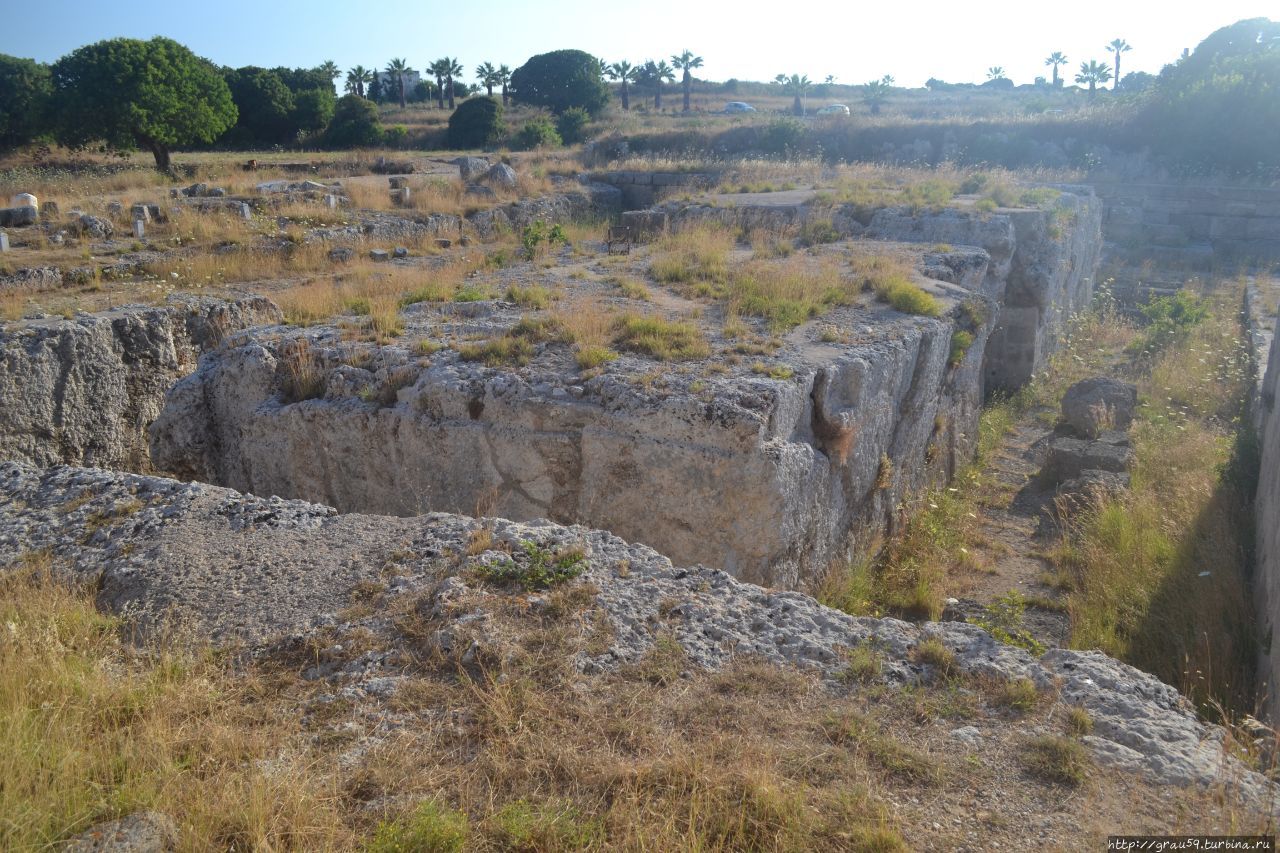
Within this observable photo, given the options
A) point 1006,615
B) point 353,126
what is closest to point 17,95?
point 353,126

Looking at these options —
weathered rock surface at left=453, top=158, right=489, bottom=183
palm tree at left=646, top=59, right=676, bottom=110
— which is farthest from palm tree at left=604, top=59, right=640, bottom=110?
weathered rock surface at left=453, top=158, right=489, bottom=183

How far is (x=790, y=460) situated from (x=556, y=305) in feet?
9.39

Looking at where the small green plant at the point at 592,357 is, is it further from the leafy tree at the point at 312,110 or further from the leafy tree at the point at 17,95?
the leafy tree at the point at 312,110

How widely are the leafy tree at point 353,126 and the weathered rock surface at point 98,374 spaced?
86.0 feet

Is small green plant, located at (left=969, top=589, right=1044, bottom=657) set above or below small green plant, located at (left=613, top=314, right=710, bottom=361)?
below

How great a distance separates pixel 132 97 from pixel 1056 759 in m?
23.7

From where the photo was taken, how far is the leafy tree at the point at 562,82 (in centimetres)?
4350

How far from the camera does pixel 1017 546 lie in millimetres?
6688

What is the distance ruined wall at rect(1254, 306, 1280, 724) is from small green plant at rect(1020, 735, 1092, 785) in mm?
1503

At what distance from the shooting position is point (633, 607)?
3.39 metres

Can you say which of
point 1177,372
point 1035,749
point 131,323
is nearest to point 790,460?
point 1035,749

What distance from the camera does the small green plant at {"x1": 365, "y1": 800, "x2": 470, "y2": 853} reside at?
2.22m

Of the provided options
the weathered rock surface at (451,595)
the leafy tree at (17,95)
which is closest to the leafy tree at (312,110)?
the leafy tree at (17,95)

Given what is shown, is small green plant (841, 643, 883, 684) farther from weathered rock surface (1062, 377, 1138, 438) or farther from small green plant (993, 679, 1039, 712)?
weathered rock surface (1062, 377, 1138, 438)
